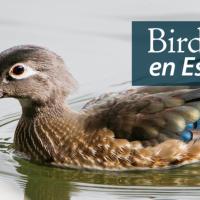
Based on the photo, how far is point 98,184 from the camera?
845 cm

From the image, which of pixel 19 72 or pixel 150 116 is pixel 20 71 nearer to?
pixel 19 72

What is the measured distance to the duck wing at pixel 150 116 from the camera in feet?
28.8

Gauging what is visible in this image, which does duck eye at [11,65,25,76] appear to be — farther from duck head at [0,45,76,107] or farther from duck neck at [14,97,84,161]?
duck neck at [14,97,84,161]

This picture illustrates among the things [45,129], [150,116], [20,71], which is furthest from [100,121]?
[20,71]

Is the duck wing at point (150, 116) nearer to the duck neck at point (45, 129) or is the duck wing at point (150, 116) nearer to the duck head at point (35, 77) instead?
the duck neck at point (45, 129)

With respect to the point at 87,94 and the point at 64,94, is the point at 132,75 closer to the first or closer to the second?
the point at 87,94

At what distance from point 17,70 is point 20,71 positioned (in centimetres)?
3

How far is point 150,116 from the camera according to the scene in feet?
28.9

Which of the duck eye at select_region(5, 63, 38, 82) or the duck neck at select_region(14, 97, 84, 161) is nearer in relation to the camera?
the duck eye at select_region(5, 63, 38, 82)

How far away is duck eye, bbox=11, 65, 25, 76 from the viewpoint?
28.8 ft

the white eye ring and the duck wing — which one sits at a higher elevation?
the white eye ring

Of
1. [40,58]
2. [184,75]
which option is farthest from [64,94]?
[184,75]

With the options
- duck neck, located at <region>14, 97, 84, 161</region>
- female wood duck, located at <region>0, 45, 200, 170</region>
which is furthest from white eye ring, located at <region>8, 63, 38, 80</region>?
duck neck, located at <region>14, 97, 84, 161</region>

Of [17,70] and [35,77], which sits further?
[35,77]
